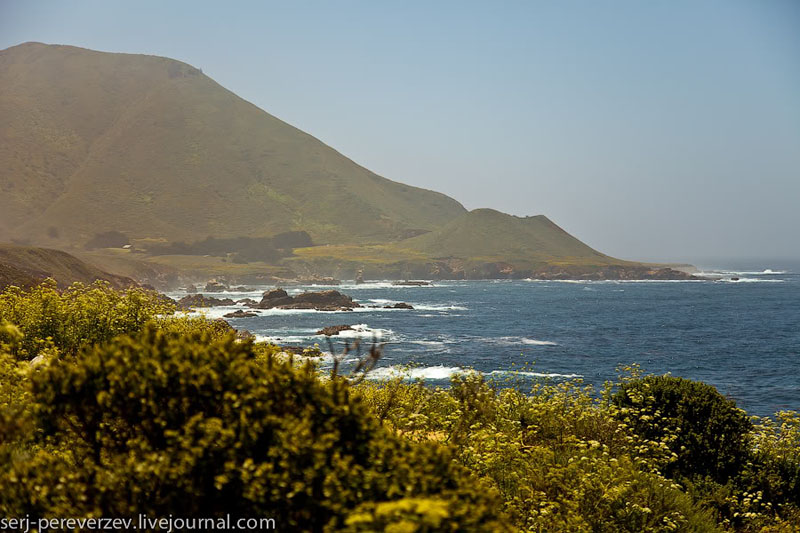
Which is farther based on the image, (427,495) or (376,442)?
(376,442)

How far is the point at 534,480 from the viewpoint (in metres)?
12.4

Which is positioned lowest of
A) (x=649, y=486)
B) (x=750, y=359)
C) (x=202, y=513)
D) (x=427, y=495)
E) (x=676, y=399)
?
(x=750, y=359)

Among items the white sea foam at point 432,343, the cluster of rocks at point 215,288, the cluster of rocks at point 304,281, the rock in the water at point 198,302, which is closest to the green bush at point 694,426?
the white sea foam at point 432,343

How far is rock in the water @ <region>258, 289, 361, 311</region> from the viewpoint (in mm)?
107688

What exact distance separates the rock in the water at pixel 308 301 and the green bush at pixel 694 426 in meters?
90.2

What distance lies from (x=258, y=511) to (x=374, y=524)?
5.83 ft

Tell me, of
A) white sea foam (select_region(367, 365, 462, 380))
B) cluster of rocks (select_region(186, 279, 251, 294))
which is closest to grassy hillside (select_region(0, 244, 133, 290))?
cluster of rocks (select_region(186, 279, 251, 294))

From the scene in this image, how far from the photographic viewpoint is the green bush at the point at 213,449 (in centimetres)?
585

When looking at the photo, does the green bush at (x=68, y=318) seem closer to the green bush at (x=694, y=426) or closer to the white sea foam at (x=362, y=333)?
the green bush at (x=694, y=426)

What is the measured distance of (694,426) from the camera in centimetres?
1675

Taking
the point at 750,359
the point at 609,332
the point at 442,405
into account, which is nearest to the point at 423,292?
the point at 609,332

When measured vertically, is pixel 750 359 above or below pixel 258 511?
below

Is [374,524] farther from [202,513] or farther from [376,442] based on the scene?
[202,513]

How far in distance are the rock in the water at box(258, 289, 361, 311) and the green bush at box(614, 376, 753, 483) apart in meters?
90.2
